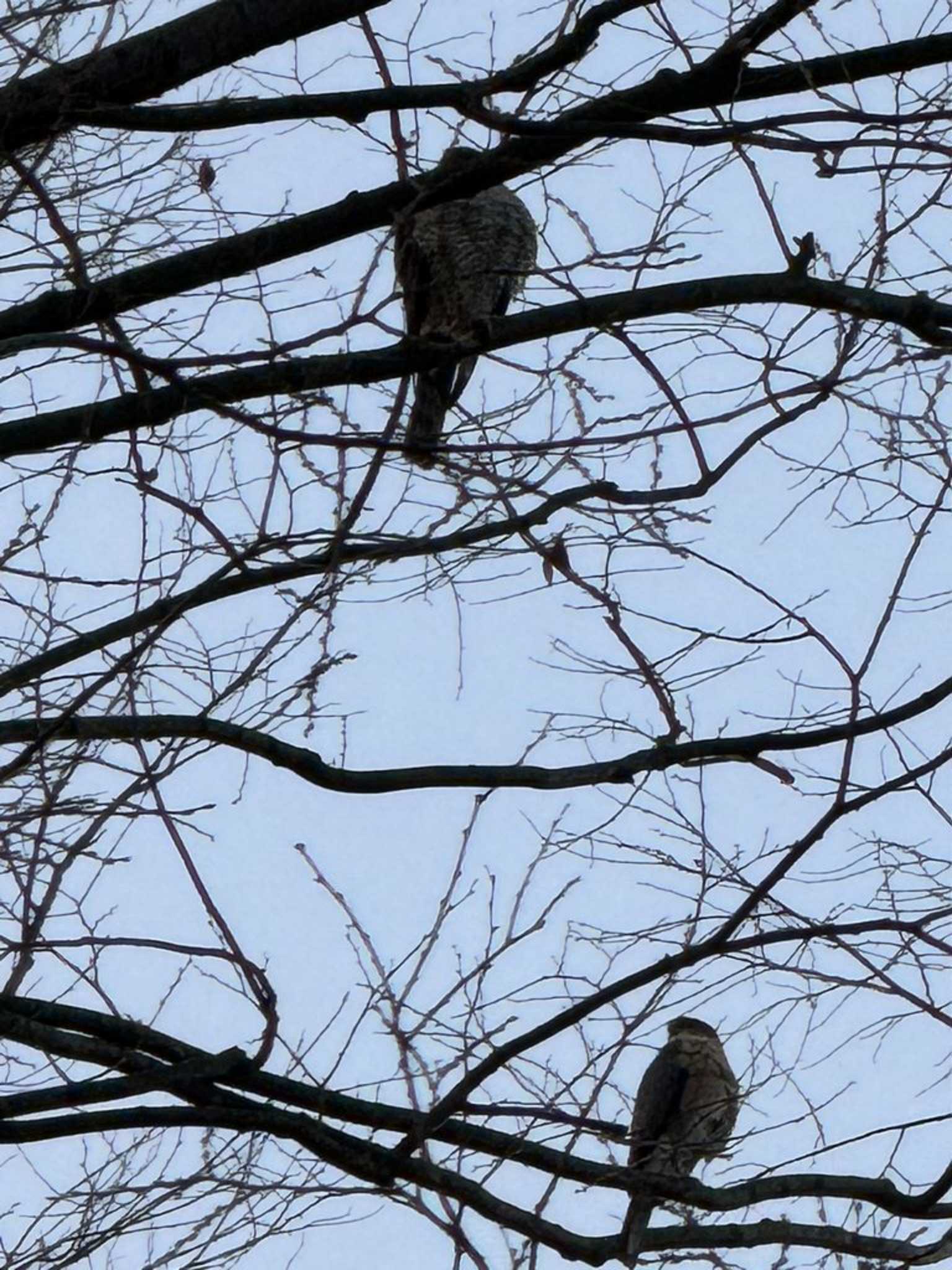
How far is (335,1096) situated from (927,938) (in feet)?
3.71

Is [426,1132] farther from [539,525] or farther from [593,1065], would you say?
[539,525]

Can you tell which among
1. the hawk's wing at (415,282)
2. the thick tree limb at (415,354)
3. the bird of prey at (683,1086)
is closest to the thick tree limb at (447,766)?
the thick tree limb at (415,354)

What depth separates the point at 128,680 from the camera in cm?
339

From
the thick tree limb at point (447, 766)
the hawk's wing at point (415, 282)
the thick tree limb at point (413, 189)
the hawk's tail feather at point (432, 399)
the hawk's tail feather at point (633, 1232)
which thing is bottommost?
Answer: the hawk's tail feather at point (633, 1232)

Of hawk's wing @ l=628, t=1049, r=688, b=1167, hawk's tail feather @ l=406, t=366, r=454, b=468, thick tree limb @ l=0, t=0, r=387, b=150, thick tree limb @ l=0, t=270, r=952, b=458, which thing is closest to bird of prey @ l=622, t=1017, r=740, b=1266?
hawk's wing @ l=628, t=1049, r=688, b=1167

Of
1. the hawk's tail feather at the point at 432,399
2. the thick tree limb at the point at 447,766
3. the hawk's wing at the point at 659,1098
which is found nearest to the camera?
the thick tree limb at the point at 447,766

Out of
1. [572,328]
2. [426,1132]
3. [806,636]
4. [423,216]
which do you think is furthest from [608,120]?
[423,216]

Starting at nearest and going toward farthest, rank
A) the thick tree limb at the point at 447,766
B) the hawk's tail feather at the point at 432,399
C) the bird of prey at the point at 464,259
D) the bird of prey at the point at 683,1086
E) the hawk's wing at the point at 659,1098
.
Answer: the thick tree limb at the point at 447,766 → the hawk's tail feather at the point at 432,399 → the bird of prey at the point at 683,1086 → the hawk's wing at the point at 659,1098 → the bird of prey at the point at 464,259

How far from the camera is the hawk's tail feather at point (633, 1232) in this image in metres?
3.14

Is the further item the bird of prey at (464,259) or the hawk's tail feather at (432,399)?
the bird of prey at (464,259)

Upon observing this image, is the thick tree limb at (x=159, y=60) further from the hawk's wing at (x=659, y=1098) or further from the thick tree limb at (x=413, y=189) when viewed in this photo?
the hawk's wing at (x=659, y=1098)

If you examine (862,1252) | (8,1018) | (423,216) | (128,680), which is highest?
(423,216)

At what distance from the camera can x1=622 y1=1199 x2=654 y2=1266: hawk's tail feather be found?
123 inches

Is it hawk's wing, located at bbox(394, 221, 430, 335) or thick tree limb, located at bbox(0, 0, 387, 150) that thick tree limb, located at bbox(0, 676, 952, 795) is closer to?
thick tree limb, located at bbox(0, 0, 387, 150)
